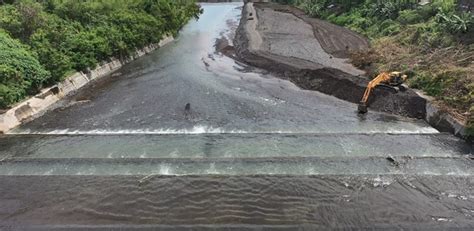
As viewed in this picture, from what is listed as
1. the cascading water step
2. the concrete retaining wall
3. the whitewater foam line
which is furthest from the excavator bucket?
the concrete retaining wall

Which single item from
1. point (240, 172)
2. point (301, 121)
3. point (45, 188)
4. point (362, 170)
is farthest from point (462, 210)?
point (45, 188)

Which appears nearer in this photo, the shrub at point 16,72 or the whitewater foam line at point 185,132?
the whitewater foam line at point 185,132

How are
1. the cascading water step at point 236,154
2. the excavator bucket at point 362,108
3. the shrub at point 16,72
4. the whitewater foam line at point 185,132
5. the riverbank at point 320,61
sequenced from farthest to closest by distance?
the excavator bucket at point 362,108 → the shrub at point 16,72 → the riverbank at point 320,61 → the whitewater foam line at point 185,132 → the cascading water step at point 236,154

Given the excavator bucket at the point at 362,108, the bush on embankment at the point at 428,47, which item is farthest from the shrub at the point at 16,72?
the bush on embankment at the point at 428,47

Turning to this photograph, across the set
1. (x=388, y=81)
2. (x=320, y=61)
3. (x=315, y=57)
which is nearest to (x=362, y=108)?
(x=388, y=81)

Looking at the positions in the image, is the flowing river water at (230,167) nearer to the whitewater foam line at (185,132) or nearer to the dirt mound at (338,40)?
the whitewater foam line at (185,132)

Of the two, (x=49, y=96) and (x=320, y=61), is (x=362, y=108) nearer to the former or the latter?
(x=320, y=61)

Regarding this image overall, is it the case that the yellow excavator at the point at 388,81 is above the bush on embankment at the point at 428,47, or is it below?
below
